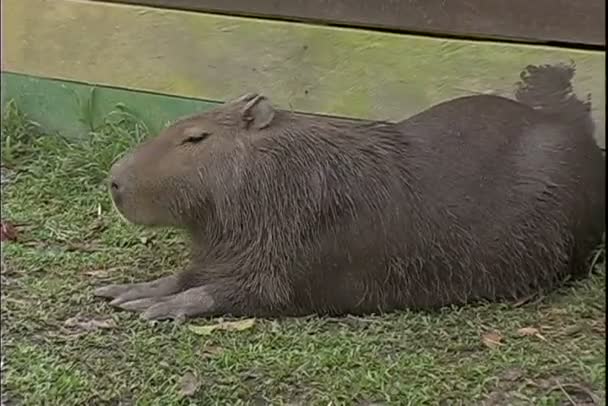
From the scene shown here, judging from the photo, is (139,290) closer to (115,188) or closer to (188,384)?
(115,188)

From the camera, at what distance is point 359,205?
220cm

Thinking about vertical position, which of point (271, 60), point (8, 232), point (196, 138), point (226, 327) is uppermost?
point (271, 60)

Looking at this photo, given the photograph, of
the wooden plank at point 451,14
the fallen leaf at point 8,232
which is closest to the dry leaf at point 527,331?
the wooden plank at point 451,14

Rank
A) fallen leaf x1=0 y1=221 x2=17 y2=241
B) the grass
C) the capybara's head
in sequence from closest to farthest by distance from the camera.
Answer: the grass → fallen leaf x1=0 y1=221 x2=17 y2=241 → the capybara's head

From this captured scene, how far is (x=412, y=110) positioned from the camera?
2.14 m

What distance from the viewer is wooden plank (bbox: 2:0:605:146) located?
1.99 meters

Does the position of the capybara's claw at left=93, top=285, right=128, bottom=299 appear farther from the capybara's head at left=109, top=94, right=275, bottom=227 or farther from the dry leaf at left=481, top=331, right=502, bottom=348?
the dry leaf at left=481, top=331, right=502, bottom=348

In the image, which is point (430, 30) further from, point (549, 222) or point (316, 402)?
point (316, 402)

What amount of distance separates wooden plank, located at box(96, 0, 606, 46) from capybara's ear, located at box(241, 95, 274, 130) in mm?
131

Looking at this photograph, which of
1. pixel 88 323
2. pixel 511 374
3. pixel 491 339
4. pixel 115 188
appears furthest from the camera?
pixel 115 188

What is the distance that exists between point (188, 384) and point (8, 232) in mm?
449

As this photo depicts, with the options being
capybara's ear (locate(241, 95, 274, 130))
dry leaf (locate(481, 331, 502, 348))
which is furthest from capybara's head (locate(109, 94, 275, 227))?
dry leaf (locate(481, 331, 502, 348))

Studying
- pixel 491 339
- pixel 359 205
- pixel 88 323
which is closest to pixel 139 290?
pixel 88 323

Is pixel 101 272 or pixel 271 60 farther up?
pixel 271 60
